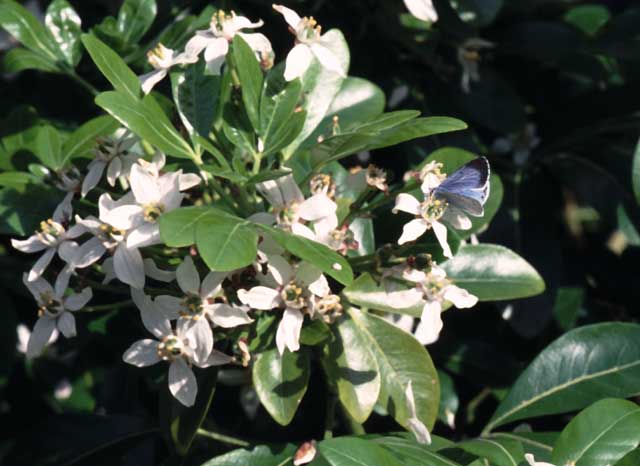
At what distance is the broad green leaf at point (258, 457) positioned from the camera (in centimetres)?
153

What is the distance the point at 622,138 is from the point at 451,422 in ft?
2.71

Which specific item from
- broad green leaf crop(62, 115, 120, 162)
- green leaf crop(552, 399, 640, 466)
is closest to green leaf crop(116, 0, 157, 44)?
broad green leaf crop(62, 115, 120, 162)

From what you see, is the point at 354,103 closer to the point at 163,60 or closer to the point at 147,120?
the point at 163,60

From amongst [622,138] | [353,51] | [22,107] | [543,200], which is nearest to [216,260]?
A: [22,107]

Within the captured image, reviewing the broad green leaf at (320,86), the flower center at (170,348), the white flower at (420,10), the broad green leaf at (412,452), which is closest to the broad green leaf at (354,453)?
the broad green leaf at (412,452)

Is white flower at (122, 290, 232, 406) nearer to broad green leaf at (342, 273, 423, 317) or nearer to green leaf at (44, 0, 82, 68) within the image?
broad green leaf at (342, 273, 423, 317)

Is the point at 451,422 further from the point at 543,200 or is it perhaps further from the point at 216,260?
the point at 216,260

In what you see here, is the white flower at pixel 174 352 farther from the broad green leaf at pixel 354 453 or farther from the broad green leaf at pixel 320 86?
the broad green leaf at pixel 320 86

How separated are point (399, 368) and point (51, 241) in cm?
57

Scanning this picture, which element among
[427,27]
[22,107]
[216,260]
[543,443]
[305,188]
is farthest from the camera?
[427,27]

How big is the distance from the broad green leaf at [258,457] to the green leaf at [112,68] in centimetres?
56

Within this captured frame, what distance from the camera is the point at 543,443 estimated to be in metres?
1.62

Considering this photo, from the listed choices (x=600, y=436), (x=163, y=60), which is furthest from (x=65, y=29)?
(x=600, y=436)

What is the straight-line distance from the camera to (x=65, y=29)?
6.20 ft
